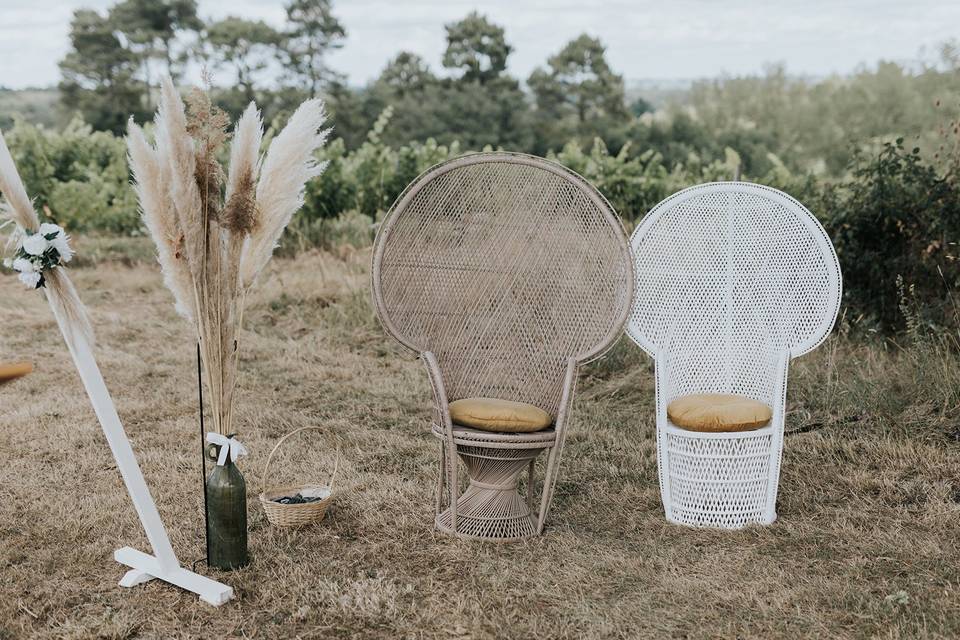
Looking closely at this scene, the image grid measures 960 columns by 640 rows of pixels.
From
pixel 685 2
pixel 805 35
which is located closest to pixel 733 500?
pixel 685 2

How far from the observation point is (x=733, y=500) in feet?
10.1

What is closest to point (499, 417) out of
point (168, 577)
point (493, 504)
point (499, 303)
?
point (493, 504)

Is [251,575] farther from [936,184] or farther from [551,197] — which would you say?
[936,184]

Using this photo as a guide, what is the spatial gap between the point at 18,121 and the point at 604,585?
10314 millimetres

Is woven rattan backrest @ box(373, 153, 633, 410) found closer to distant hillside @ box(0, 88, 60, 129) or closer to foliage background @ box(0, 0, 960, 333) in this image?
foliage background @ box(0, 0, 960, 333)

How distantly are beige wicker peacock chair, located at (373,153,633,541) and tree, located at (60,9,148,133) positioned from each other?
18.6 metres

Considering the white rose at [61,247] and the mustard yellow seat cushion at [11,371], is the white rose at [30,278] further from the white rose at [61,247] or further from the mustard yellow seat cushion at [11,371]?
the mustard yellow seat cushion at [11,371]

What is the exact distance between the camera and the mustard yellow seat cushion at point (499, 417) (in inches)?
113

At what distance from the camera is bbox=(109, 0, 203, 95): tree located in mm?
20125

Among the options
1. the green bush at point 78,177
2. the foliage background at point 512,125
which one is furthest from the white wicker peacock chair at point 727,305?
the green bush at point 78,177

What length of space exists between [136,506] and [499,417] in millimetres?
1098

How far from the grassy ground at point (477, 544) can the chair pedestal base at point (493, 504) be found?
70 mm

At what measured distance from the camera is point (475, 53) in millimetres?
21906

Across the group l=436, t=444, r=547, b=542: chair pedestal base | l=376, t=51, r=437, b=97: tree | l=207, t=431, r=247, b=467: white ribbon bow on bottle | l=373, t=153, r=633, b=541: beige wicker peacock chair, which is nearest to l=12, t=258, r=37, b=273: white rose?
l=207, t=431, r=247, b=467: white ribbon bow on bottle
